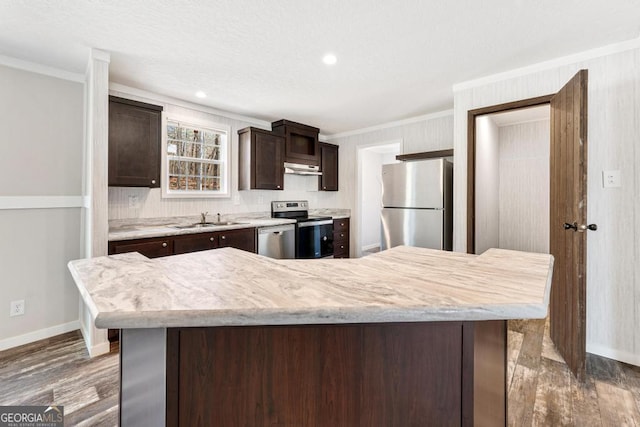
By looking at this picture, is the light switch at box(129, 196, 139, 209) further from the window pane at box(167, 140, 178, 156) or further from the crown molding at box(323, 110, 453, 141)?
the crown molding at box(323, 110, 453, 141)

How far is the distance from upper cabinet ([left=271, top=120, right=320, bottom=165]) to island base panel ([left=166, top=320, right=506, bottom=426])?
147 inches

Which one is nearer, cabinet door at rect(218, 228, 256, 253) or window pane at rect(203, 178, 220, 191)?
cabinet door at rect(218, 228, 256, 253)

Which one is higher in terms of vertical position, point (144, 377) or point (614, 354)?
point (144, 377)

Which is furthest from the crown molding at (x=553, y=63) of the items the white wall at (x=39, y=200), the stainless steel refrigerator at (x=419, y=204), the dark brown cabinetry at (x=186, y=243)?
the white wall at (x=39, y=200)

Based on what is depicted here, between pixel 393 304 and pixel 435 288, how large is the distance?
0.20 m

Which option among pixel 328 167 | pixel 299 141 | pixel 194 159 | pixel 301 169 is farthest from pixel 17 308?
pixel 328 167

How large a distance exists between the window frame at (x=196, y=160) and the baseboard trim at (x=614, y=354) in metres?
4.02

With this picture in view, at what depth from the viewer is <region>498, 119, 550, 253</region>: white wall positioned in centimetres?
384

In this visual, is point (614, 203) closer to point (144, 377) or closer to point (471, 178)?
point (471, 178)

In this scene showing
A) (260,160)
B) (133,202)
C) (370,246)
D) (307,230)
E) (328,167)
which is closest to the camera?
(133,202)

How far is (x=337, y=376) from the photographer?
2.66 ft

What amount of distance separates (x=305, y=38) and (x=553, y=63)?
2.09m

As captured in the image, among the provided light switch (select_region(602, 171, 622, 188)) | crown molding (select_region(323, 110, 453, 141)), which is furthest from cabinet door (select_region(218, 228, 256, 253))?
light switch (select_region(602, 171, 622, 188))

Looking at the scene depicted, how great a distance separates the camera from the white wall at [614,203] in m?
2.11
